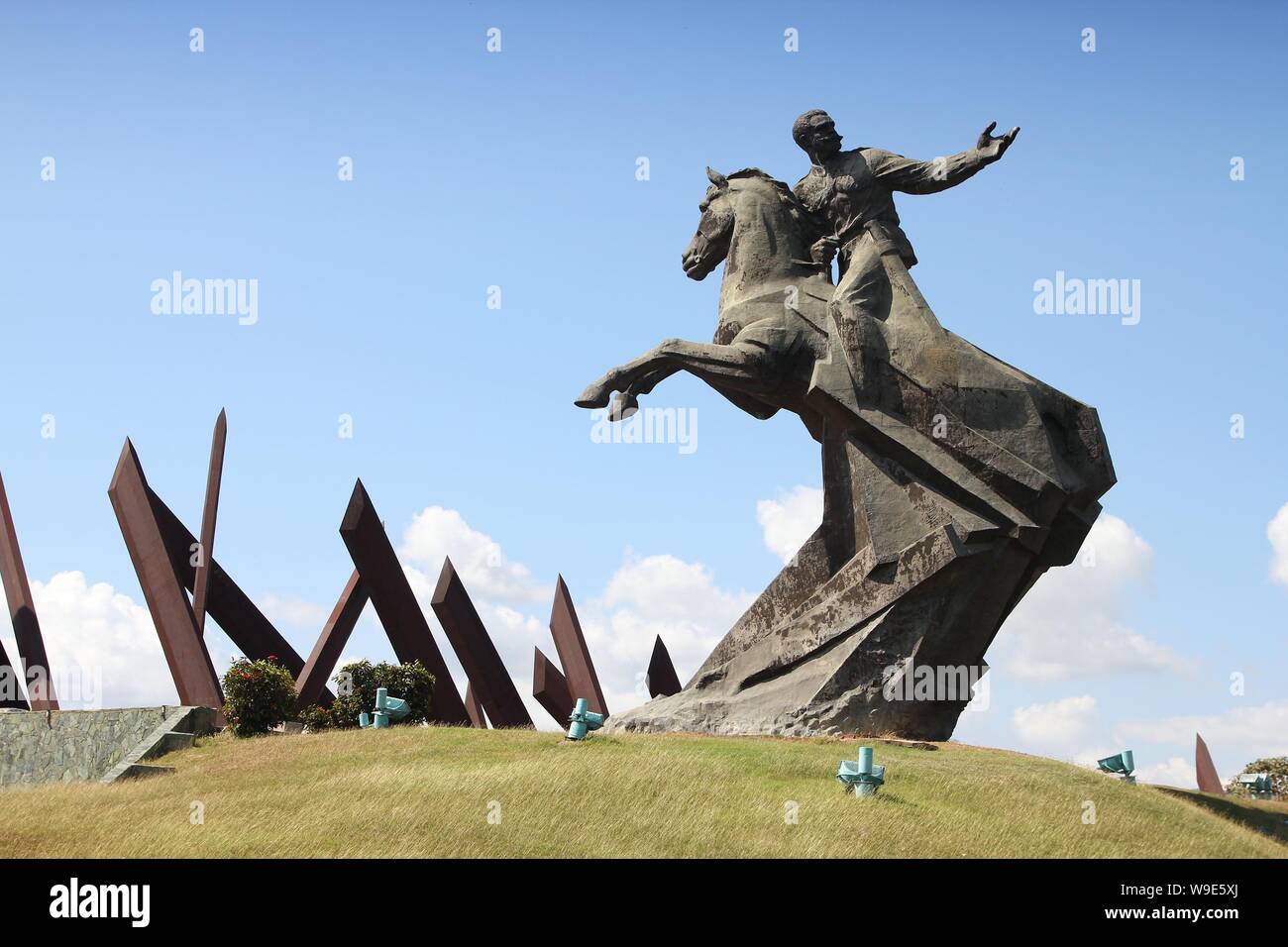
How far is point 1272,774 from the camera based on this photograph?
917 inches

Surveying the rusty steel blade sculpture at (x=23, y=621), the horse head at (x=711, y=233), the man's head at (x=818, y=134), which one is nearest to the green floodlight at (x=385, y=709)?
the rusty steel blade sculpture at (x=23, y=621)

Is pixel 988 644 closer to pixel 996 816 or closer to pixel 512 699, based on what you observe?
pixel 996 816

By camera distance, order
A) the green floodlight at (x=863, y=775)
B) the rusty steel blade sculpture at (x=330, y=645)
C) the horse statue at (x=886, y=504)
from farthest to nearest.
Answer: the rusty steel blade sculpture at (x=330, y=645) → the horse statue at (x=886, y=504) → the green floodlight at (x=863, y=775)

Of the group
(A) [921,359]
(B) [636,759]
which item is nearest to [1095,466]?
(A) [921,359]

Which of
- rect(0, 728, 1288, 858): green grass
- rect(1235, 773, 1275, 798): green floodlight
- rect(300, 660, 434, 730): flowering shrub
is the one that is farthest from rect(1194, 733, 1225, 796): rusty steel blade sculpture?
rect(300, 660, 434, 730): flowering shrub

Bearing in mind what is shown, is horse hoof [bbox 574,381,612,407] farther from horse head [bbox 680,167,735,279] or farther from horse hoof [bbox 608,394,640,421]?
horse head [bbox 680,167,735,279]

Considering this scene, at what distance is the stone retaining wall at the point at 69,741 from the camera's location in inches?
722

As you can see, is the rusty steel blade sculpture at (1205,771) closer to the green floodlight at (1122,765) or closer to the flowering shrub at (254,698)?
the green floodlight at (1122,765)

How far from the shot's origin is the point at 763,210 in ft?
61.8

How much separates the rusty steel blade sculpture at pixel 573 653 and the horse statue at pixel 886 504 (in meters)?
5.10

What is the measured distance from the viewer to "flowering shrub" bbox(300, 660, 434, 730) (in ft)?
63.2

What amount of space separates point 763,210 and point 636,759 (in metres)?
8.05

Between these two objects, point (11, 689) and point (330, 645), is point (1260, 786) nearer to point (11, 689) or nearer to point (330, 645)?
point (330, 645)

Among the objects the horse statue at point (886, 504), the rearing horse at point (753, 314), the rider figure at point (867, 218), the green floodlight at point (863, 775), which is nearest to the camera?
the green floodlight at point (863, 775)
